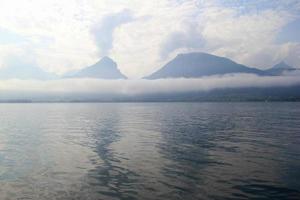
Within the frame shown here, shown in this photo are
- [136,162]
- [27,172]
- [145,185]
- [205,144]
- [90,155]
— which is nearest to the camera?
[145,185]

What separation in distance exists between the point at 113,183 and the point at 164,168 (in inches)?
282

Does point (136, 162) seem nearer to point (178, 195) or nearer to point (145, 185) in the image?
point (145, 185)

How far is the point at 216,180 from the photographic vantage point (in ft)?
97.0

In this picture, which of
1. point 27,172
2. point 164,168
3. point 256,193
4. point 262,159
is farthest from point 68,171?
point 262,159

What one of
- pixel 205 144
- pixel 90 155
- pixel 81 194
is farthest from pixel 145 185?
pixel 205 144

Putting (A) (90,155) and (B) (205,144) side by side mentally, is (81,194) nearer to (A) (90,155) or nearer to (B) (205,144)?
(A) (90,155)

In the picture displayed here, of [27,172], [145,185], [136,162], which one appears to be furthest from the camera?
[136,162]

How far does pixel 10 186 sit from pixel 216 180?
17.7 meters

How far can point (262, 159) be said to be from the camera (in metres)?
39.2

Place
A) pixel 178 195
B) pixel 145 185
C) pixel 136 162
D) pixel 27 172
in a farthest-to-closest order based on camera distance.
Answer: pixel 136 162 → pixel 27 172 → pixel 145 185 → pixel 178 195

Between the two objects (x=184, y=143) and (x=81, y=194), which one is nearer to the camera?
(x=81, y=194)

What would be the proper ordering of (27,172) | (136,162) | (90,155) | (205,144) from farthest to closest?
1. (205,144)
2. (90,155)
3. (136,162)
4. (27,172)

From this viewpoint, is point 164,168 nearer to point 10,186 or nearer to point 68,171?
point 68,171

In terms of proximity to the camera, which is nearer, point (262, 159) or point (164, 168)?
point (164, 168)
